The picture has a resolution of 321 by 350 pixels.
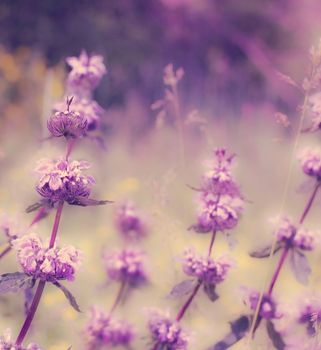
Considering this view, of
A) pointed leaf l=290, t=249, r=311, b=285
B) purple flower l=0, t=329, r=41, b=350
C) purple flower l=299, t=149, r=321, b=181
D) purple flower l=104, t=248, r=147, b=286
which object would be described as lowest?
purple flower l=0, t=329, r=41, b=350

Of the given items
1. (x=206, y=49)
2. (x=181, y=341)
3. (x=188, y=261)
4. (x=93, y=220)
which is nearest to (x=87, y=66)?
(x=188, y=261)

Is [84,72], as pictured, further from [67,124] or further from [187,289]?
[187,289]

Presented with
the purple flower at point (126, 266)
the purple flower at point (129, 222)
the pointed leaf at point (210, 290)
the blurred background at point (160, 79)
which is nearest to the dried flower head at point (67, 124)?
the pointed leaf at point (210, 290)

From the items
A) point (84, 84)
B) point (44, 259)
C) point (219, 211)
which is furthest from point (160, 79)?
point (44, 259)

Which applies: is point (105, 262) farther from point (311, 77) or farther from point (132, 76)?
point (132, 76)

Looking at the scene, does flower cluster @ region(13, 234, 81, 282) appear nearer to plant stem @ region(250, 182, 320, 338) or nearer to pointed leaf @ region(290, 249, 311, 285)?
plant stem @ region(250, 182, 320, 338)

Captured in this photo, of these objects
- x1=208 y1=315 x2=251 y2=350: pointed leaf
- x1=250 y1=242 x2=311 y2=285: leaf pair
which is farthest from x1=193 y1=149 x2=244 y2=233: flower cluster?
x1=208 y1=315 x2=251 y2=350: pointed leaf
